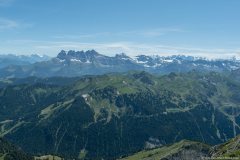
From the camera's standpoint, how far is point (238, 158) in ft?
476

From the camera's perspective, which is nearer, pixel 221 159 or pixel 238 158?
pixel 238 158

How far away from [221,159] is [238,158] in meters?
13.1

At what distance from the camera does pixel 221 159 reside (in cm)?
15762
